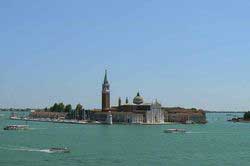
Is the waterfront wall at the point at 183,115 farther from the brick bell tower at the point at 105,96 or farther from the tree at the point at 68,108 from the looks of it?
the tree at the point at 68,108

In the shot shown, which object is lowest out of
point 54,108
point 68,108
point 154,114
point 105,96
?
point 154,114

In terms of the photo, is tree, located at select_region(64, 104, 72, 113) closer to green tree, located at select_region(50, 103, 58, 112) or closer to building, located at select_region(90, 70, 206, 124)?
green tree, located at select_region(50, 103, 58, 112)

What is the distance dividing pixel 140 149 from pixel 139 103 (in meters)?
65.2

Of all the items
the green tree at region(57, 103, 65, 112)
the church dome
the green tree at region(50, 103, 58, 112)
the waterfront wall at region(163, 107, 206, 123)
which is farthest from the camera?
the green tree at region(50, 103, 58, 112)

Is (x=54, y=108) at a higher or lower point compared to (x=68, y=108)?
higher

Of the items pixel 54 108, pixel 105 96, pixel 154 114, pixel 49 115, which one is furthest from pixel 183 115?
pixel 54 108

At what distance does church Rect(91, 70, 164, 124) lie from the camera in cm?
10338

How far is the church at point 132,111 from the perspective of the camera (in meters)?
103

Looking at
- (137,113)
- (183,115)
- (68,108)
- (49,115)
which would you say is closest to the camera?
(137,113)

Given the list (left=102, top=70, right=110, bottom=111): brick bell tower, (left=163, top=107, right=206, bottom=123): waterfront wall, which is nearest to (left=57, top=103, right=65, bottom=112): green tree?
(left=163, top=107, right=206, bottom=123): waterfront wall

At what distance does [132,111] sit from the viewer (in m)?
106

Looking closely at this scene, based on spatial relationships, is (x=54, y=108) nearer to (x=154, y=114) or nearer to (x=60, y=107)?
(x=60, y=107)

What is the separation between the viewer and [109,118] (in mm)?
99500

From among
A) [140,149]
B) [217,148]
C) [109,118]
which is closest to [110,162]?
[140,149]
